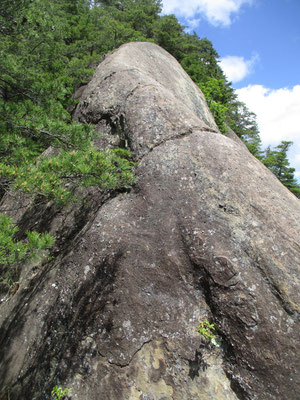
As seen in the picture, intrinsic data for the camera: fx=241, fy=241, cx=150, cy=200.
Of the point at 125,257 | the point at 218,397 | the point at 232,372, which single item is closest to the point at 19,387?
the point at 125,257

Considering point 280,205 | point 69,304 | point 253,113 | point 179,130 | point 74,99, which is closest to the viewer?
point 69,304

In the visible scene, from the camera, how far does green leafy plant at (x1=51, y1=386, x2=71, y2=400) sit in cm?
284

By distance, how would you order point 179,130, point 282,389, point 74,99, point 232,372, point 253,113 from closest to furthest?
point 282,389 → point 232,372 → point 179,130 → point 74,99 → point 253,113

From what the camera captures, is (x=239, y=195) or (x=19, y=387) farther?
(x=239, y=195)

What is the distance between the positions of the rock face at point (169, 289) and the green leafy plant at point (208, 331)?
0.06 m

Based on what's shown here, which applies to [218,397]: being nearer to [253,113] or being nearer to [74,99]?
[74,99]

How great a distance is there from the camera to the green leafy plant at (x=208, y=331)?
2935 mm

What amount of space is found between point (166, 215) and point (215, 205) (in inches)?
29.3

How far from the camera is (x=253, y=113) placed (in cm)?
2300

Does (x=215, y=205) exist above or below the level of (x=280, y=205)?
below

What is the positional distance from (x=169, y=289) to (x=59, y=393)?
1764mm

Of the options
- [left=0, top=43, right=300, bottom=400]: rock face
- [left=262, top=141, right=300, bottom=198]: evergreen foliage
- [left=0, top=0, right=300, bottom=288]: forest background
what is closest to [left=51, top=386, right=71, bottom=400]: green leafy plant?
[left=0, top=43, right=300, bottom=400]: rock face

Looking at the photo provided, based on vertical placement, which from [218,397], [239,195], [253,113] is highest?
[253,113]

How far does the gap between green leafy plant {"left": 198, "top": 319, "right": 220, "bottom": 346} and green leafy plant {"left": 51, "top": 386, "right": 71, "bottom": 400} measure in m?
1.73
